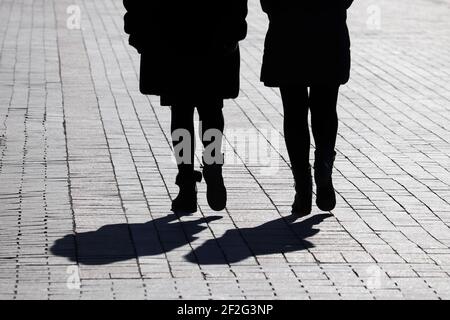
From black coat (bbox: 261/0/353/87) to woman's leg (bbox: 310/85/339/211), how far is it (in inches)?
5.0

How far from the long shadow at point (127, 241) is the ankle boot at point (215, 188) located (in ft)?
0.32

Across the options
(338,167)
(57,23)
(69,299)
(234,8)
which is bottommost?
(57,23)

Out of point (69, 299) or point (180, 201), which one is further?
point (180, 201)

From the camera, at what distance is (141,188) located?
26.4 feet

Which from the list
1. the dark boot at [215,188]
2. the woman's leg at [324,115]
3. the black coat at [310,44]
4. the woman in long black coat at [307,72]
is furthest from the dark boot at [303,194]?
the black coat at [310,44]

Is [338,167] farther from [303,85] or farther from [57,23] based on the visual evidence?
[57,23]

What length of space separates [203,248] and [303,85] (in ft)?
4.02

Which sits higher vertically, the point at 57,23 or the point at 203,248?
the point at 203,248

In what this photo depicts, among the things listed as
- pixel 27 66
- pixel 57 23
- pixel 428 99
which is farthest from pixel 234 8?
pixel 57 23

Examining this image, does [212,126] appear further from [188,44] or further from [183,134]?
[188,44]

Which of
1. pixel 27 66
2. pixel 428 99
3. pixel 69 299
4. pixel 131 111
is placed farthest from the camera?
pixel 27 66

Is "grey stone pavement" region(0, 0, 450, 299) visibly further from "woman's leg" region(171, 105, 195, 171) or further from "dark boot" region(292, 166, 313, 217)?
"woman's leg" region(171, 105, 195, 171)

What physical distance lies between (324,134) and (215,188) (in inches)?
29.4

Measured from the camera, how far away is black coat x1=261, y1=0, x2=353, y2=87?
7160 mm
